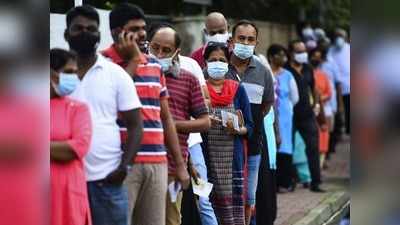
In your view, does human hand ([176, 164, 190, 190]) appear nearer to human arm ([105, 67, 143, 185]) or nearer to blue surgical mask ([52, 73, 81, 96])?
human arm ([105, 67, 143, 185])

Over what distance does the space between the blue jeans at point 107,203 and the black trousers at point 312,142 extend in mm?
6080

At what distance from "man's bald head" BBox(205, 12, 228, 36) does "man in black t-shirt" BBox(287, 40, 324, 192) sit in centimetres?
412

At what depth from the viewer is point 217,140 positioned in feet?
21.0

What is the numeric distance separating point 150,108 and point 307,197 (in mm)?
5759

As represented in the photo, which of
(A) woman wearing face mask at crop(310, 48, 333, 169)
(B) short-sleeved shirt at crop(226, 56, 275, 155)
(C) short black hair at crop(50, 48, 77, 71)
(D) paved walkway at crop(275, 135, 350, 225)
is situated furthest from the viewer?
(A) woman wearing face mask at crop(310, 48, 333, 169)

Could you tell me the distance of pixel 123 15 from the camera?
466cm

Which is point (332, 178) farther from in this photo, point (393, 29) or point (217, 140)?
point (393, 29)

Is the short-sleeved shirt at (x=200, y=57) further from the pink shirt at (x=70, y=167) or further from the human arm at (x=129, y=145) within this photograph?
the pink shirt at (x=70, y=167)

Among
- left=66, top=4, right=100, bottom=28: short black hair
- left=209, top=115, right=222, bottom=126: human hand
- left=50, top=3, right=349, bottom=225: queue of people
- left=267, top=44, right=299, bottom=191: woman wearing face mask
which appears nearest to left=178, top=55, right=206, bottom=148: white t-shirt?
left=50, top=3, right=349, bottom=225: queue of people

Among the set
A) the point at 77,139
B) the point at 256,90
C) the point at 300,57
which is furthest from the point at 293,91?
the point at 77,139

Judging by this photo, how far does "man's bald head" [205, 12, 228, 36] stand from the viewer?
6.20m

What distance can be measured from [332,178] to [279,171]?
210 cm

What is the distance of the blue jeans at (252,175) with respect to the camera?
6.74 meters

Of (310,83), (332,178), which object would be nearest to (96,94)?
(310,83)
